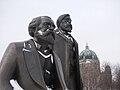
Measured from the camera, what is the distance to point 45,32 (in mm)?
3154

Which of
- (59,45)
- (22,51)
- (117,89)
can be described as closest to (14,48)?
(22,51)

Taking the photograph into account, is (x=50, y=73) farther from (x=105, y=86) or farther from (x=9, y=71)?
(x=105, y=86)

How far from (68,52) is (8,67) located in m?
2.17

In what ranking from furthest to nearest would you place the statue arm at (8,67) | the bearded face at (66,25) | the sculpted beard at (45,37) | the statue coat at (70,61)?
the bearded face at (66,25)
the statue coat at (70,61)
the sculpted beard at (45,37)
the statue arm at (8,67)

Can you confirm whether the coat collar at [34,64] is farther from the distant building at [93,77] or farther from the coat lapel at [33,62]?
the distant building at [93,77]

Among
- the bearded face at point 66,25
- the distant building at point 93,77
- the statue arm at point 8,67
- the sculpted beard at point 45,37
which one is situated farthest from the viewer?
the distant building at point 93,77

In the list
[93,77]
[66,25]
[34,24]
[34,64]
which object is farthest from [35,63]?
[93,77]

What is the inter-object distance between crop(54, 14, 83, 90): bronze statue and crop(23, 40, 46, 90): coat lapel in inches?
71.2

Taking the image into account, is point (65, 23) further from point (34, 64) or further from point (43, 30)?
point (34, 64)

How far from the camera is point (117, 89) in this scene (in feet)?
152

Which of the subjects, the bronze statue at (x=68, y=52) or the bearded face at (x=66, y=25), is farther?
the bearded face at (x=66, y=25)

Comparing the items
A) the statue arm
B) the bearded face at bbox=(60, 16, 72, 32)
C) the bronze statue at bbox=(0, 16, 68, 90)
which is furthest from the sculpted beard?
the bearded face at bbox=(60, 16, 72, 32)

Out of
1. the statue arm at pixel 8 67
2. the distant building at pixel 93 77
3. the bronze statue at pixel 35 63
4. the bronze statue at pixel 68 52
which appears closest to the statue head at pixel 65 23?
the bronze statue at pixel 68 52

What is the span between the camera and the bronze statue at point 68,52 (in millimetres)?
5007
